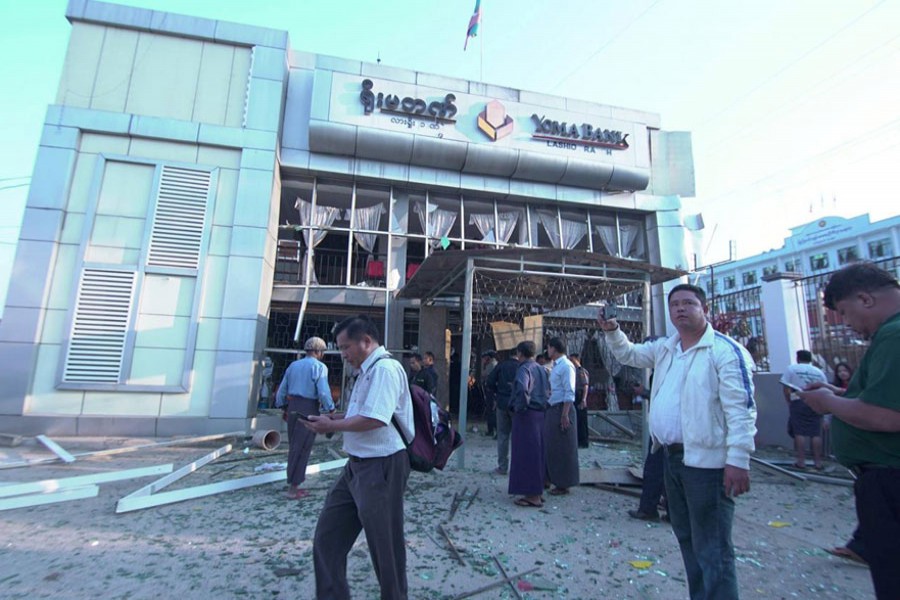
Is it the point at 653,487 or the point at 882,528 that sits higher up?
the point at 882,528

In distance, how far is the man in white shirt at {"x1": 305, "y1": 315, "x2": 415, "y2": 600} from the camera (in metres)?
2.42

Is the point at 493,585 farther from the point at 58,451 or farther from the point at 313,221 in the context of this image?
the point at 313,221

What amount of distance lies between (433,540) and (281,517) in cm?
156

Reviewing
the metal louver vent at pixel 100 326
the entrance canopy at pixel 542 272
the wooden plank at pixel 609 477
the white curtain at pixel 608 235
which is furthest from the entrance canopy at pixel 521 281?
the metal louver vent at pixel 100 326

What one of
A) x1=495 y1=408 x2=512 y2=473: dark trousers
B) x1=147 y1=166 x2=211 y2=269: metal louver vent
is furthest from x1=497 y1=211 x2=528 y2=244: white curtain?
x1=147 y1=166 x2=211 y2=269: metal louver vent

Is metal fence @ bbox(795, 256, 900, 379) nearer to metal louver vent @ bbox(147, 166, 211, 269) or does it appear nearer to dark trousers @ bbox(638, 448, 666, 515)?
dark trousers @ bbox(638, 448, 666, 515)

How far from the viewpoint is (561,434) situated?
5297mm

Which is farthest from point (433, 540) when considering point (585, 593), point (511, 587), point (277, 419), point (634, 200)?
point (634, 200)

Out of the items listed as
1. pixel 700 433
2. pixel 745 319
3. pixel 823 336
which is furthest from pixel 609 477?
pixel 745 319

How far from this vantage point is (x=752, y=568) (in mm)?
3393

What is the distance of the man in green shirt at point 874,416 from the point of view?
1.74m

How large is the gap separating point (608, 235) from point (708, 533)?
449 inches

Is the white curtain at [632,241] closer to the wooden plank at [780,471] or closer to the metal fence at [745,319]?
the metal fence at [745,319]

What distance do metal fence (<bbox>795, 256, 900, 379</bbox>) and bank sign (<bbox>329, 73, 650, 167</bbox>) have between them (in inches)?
213
